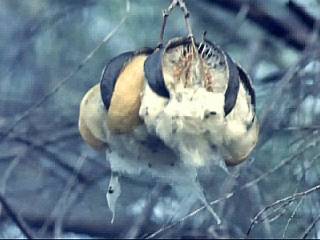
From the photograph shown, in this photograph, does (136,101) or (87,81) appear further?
(87,81)

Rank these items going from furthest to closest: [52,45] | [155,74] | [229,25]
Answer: [52,45] < [229,25] < [155,74]

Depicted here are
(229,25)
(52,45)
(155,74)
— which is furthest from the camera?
(52,45)

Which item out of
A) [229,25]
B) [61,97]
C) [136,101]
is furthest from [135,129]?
[61,97]

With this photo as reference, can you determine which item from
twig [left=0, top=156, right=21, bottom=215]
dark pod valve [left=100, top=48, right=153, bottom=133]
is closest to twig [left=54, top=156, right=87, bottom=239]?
twig [left=0, top=156, right=21, bottom=215]

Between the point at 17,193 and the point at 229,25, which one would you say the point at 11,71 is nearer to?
the point at 17,193

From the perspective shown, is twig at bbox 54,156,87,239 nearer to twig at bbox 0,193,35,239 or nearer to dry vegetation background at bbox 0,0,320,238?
dry vegetation background at bbox 0,0,320,238
